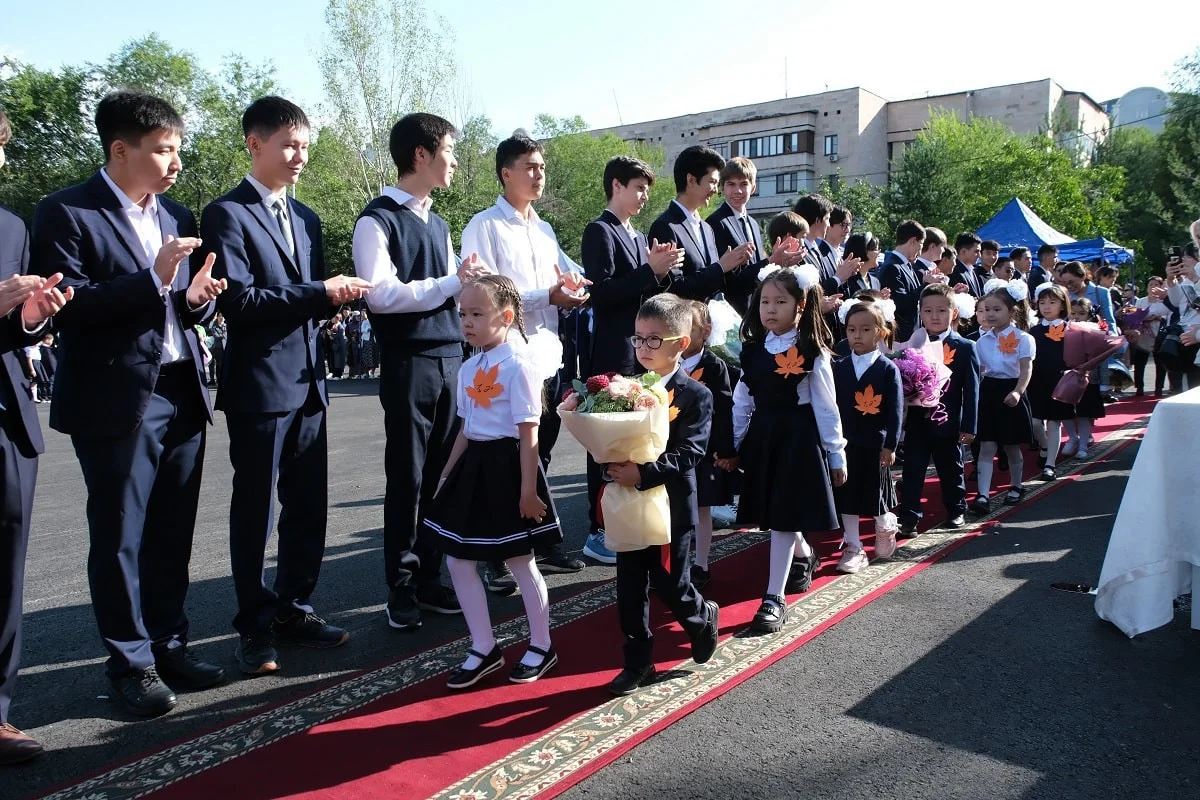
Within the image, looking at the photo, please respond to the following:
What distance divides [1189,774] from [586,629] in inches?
94.8

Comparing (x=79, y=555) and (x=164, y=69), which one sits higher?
(x=164, y=69)

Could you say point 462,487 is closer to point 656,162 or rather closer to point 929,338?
point 929,338

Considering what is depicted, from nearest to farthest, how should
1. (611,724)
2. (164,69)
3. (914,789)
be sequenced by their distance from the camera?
(914,789), (611,724), (164,69)

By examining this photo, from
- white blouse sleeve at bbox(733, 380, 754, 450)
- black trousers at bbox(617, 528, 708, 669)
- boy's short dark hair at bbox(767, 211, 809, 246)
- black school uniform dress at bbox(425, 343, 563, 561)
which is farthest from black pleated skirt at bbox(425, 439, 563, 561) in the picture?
boy's short dark hair at bbox(767, 211, 809, 246)

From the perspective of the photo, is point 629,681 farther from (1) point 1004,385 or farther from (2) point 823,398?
(1) point 1004,385

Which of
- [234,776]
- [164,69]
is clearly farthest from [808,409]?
[164,69]

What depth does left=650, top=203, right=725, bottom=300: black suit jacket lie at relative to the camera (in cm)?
498

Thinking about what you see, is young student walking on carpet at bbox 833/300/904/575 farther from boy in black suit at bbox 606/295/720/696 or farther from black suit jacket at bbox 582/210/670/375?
boy in black suit at bbox 606/295/720/696

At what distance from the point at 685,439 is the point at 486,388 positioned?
0.85 metres

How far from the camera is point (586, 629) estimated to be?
4066mm

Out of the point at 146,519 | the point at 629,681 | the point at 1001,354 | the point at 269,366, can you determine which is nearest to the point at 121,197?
the point at 269,366

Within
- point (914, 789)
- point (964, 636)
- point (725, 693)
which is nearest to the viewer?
point (914, 789)

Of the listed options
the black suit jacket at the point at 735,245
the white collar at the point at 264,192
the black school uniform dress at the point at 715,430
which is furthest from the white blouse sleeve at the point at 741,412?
the white collar at the point at 264,192

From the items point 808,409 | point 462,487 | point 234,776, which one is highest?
point 808,409
